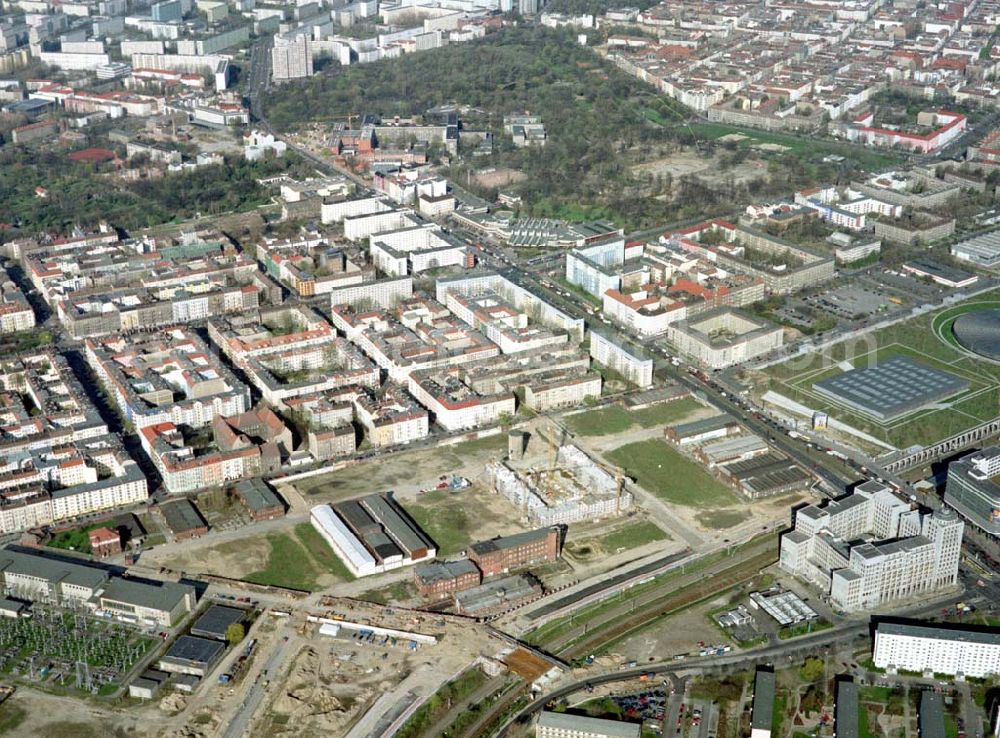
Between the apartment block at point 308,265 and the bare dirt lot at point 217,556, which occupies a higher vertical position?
the apartment block at point 308,265

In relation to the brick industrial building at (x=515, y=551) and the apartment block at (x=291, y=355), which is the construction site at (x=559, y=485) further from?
the apartment block at (x=291, y=355)

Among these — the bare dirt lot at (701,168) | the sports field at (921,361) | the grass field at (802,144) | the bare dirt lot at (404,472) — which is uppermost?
the grass field at (802,144)

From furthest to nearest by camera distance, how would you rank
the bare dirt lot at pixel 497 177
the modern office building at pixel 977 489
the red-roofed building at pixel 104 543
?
the bare dirt lot at pixel 497 177 → the modern office building at pixel 977 489 → the red-roofed building at pixel 104 543

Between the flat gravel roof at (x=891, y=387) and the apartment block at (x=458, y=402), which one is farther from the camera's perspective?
the flat gravel roof at (x=891, y=387)

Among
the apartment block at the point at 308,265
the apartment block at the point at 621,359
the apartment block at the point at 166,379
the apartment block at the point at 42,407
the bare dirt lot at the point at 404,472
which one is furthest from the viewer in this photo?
the apartment block at the point at 308,265

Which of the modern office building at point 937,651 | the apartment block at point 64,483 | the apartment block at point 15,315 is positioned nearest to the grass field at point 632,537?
the modern office building at point 937,651

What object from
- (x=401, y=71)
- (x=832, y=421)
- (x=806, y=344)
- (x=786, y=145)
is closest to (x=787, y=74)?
(x=786, y=145)

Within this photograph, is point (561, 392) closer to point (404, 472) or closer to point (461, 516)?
point (404, 472)
